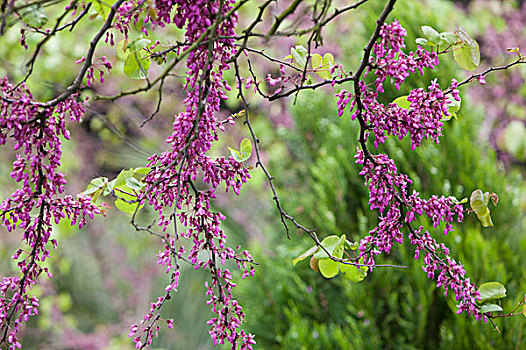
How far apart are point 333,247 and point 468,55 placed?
266mm

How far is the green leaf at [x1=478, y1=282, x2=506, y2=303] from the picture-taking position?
59 cm

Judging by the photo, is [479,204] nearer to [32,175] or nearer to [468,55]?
[468,55]

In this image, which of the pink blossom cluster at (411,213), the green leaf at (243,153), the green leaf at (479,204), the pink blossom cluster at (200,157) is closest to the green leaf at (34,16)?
the pink blossom cluster at (200,157)

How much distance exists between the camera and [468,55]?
571mm

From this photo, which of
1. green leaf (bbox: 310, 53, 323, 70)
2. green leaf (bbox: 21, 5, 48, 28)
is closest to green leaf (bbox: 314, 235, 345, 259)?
green leaf (bbox: 310, 53, 323, 70)

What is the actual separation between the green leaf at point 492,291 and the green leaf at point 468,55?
254 mm

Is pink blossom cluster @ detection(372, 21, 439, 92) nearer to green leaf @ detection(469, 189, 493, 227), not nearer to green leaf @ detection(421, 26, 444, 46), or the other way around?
green leaf @ detection(421, 26, 444, 46)

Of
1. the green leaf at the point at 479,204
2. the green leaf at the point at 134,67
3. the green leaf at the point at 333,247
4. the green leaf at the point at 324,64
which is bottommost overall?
the green leaf at the point at 479,204

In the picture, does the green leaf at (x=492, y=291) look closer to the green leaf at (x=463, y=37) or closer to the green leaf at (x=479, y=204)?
the green leaf at (x=479, y=204)

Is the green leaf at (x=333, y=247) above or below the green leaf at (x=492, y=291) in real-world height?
above

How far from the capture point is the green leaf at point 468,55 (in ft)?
1.86

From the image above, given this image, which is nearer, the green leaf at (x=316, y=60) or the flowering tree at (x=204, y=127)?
the flowering tree at (x=204, y=127)

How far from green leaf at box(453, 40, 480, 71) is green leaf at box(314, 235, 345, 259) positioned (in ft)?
0.79

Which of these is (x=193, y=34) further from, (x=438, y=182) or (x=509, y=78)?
(x=509, y=78)
